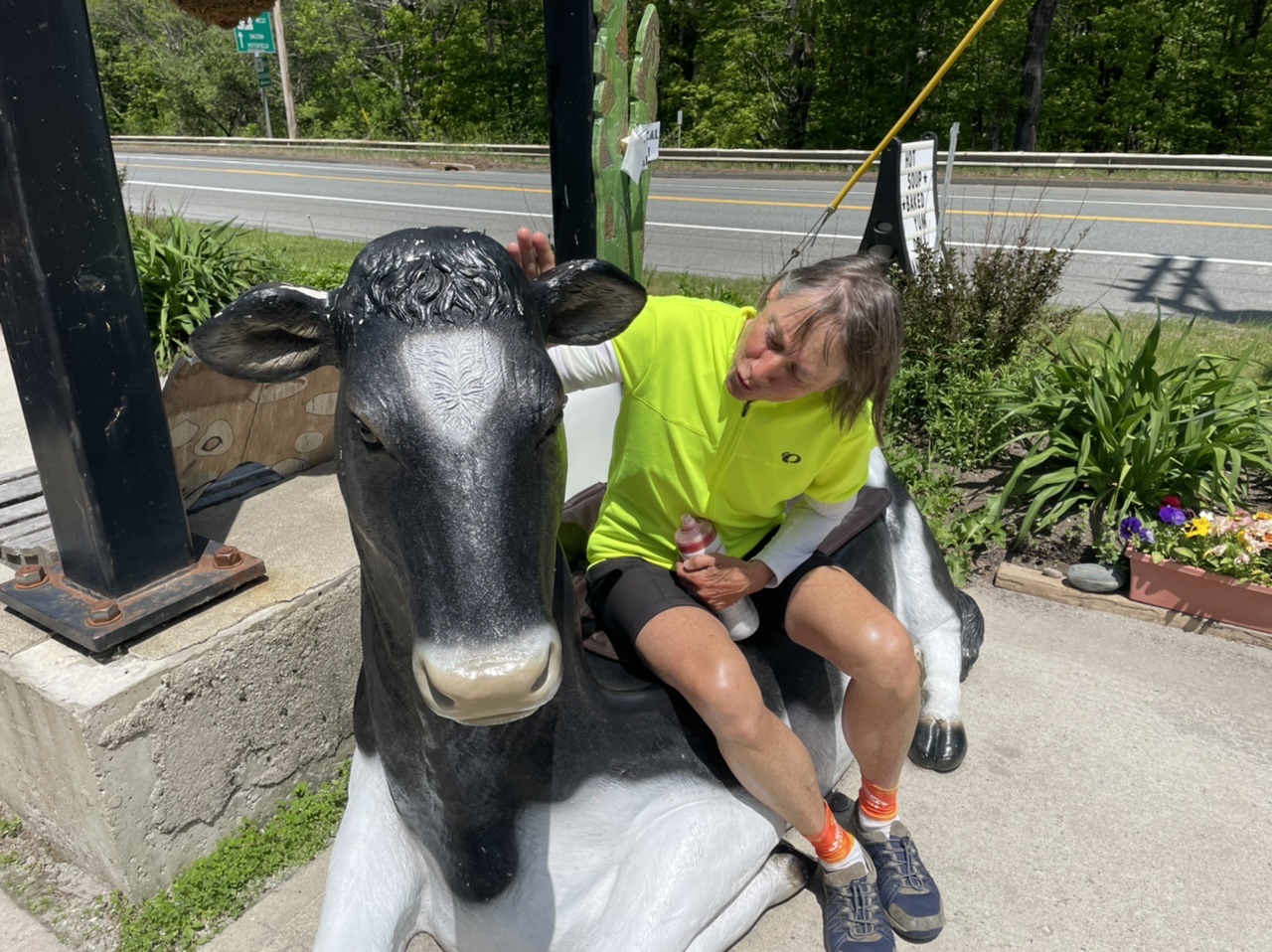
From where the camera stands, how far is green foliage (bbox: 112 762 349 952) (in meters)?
2.25

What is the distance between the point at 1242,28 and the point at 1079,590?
25.1 m

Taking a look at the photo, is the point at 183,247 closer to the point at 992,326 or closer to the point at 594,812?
the point at 992,326

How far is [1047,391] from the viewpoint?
4.56 metres

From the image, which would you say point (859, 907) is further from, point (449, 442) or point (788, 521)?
point (449, 442)

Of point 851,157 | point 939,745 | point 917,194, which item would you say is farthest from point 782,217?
point 939,745

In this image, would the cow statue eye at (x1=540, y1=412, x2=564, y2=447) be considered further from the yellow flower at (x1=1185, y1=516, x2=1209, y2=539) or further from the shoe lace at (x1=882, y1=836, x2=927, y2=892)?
the yellow flower at (x1=1185, y1=516, x2=1209, y2=539)

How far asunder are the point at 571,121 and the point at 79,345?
1.75 metres

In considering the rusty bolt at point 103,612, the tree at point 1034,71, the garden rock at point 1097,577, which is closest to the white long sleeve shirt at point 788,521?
the rusty bolt at point 103,612

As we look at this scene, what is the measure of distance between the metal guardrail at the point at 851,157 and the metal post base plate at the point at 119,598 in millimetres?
15992

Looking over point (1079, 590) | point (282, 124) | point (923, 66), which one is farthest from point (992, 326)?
point (282, 124)

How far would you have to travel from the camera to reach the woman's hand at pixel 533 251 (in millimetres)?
1854

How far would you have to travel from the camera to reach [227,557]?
2.53m

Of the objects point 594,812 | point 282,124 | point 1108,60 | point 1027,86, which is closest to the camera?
point 594,812

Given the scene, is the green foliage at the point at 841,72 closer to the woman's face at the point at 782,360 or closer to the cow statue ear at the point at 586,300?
the woman's face at the point at 782,360
